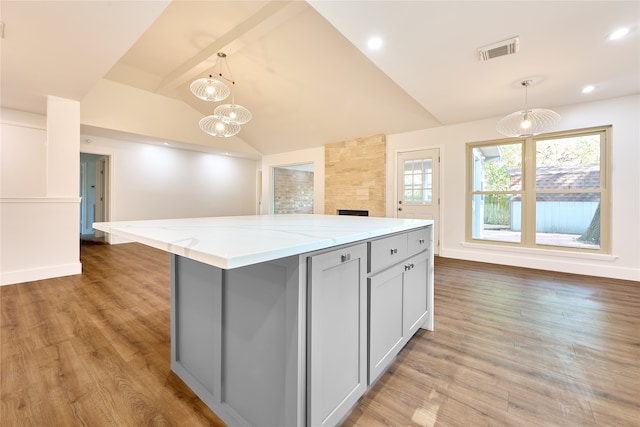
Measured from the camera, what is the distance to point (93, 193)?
7.54m

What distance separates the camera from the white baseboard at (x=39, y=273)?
328 centimetres

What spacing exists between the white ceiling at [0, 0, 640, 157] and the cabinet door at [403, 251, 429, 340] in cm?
203

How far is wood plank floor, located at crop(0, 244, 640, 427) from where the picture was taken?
4.17 ft

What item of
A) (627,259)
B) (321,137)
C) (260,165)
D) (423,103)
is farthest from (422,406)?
(260,165)

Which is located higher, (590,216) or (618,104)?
(618,104)

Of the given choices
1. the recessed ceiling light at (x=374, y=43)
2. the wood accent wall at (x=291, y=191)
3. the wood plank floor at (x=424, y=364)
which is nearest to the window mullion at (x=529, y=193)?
the wood plank floor at (x=424, y=364)

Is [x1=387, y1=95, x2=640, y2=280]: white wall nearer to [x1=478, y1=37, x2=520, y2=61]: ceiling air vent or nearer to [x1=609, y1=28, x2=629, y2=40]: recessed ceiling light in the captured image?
[x1=609, y1=28, x2=629, y2=40]: recessed ceiling light

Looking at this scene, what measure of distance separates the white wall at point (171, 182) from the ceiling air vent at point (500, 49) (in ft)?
22.5

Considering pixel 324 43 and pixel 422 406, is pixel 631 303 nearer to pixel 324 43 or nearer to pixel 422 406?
pixel 422 406

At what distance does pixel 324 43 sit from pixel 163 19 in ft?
7.22

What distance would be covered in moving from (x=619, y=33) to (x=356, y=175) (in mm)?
4230

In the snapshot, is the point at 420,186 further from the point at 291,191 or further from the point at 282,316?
the point at 282,316

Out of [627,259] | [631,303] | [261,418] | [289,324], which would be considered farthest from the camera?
[627,259]

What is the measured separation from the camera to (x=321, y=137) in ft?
21.0
